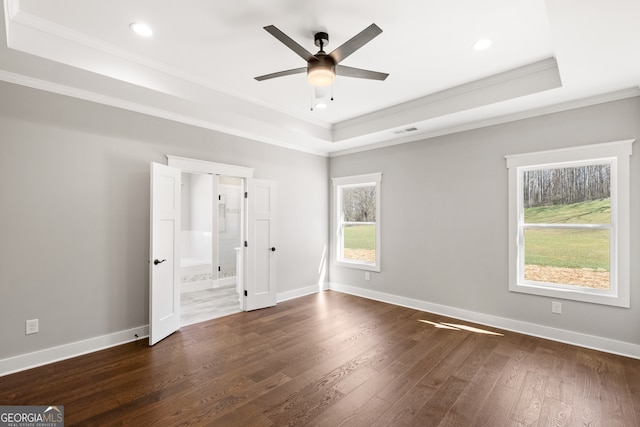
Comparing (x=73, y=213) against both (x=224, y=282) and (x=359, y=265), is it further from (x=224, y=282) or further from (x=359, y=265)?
(x=359, y=265)

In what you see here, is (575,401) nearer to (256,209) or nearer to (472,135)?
(472,135)

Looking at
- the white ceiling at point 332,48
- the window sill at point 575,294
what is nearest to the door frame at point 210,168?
the white ceiling at point 332,48

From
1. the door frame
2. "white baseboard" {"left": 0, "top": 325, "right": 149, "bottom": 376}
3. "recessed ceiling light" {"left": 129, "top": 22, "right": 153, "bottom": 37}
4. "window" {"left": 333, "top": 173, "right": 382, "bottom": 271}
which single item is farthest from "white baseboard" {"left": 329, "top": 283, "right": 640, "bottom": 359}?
"recessed ceiling light" {"left": 129, "top": 22, "right": 153, "bottom": 37}

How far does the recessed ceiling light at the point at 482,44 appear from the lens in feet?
8.90

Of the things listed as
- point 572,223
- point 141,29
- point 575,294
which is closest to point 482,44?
point 572,223

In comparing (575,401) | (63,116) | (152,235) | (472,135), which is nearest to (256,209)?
(152,235)

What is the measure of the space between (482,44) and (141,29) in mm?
3093

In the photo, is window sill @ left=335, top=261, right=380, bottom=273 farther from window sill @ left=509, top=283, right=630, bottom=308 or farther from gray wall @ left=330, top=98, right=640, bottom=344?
window sill @ left=509, top=283, right=630, bottom=308

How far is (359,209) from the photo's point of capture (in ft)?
18.7

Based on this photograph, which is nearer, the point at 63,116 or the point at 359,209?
the point at 63,116

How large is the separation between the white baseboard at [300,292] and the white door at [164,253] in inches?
70.2

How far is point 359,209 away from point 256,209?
2049 millimetres

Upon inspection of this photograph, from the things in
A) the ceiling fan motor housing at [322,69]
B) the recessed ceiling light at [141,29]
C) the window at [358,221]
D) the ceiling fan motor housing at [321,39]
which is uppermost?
the recessed ceiling light at [141,29]

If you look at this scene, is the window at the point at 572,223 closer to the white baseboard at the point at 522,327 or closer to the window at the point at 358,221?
the white baseboard at the point at 522,327
